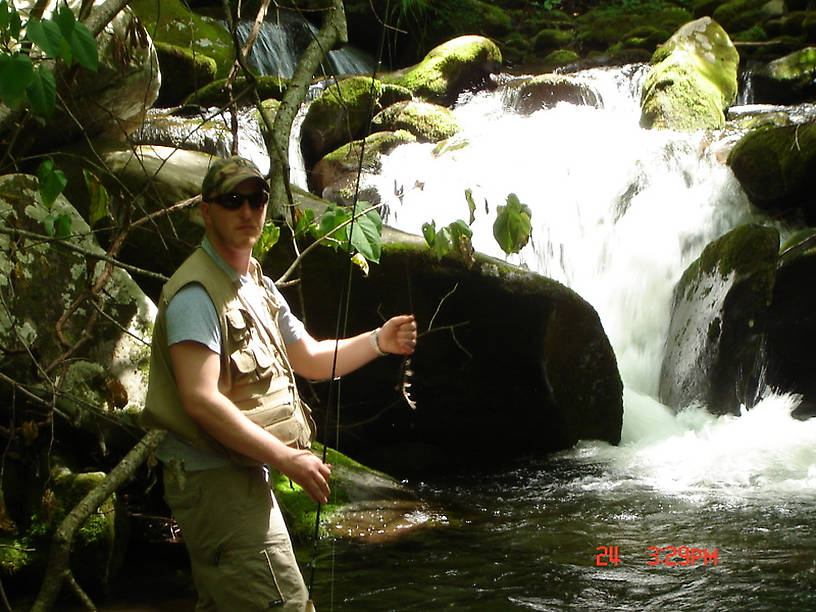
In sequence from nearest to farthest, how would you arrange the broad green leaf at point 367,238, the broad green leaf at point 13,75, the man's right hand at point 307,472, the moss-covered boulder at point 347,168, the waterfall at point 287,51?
the broad green leaf at point 13,75 < the man's right hand at point 307,472 < the broad green leaf at point 367,238 < the moss-covered boulder at point 347,168 < the waterfall at point 287,51

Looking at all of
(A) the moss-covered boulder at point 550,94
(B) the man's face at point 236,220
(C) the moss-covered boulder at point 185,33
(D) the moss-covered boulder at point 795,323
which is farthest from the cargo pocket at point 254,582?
(A) the moss-covered boulder at point 550,94

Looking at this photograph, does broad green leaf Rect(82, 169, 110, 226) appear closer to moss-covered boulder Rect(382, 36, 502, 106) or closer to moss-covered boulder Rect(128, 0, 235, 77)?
moss-covered boulder Rect(128, 0, 235, 77)

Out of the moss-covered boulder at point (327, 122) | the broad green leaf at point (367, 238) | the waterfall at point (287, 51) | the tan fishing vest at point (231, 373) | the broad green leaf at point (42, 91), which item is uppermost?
the waterfall at point (287, 51)

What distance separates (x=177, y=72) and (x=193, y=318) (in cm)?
1150

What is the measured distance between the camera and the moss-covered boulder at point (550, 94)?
14.6 metres

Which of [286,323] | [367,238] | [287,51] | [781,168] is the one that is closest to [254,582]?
[286,323]

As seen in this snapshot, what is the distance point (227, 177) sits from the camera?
2523mm

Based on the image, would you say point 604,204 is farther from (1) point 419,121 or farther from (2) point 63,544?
(2) point 63,544

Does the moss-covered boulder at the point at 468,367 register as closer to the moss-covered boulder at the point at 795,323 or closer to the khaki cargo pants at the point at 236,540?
the moss-covered boulder at the point at 795,323

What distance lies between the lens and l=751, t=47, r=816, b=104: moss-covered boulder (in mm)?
13758

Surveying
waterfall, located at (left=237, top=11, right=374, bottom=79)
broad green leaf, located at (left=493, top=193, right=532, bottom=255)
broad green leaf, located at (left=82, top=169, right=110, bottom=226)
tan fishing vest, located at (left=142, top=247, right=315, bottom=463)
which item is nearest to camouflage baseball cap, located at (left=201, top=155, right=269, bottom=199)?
tan fishing vest, located at (left=142, top=247, right=315, bottom=463)

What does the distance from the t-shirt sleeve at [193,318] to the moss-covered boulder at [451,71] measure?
42.9 ft

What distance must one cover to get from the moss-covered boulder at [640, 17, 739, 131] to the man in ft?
35.4
